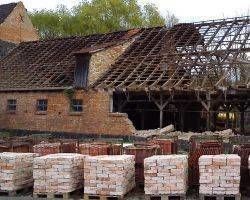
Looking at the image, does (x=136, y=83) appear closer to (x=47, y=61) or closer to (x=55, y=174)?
(x=47, y=61)

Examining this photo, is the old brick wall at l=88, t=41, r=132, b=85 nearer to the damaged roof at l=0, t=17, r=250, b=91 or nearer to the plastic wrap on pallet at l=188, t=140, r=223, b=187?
the damaged roof at l=0, t=17, r=250, b=91

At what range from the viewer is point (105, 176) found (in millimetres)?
11852

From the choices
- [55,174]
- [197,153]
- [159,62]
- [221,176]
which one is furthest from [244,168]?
[159,62]

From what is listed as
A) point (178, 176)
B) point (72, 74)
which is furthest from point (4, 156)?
point (72, 74)

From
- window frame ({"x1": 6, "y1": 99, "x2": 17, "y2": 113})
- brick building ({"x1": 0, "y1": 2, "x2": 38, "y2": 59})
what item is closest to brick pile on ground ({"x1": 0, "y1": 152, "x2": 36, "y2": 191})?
window frame ({"x1": 6, "y1": 99, "x2": 17, "y2": 113})

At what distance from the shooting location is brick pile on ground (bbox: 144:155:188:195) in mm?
11625

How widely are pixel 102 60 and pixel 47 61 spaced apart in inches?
258

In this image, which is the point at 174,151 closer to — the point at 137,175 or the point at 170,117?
the point at 137,175

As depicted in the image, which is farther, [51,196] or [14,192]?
[14,192]

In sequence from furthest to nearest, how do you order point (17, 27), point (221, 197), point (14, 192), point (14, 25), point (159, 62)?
point (17, 27) < point (14, 25) < point (159, 62) < point (14, 192) < point (221, 197)

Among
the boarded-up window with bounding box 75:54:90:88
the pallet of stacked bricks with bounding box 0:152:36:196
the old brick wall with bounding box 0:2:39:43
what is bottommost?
the pallet of stacked bricks with bounding box 0:152:36:196

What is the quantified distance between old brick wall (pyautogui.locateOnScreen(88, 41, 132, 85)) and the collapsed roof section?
0.38 meters

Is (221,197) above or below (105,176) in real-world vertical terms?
below

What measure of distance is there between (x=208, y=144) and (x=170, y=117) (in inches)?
659
